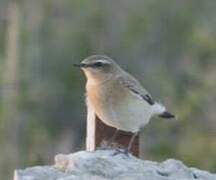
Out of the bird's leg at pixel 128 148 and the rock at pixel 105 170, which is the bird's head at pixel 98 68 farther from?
the rock at pixel 105 170

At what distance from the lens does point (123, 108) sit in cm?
607

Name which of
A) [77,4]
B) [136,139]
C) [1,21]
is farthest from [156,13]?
[136,139]

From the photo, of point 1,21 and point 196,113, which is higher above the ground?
point 1,21

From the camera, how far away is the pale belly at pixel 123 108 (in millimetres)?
5676

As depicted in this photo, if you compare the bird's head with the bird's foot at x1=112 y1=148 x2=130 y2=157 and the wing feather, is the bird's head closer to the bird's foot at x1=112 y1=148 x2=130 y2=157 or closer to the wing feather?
the wing feather

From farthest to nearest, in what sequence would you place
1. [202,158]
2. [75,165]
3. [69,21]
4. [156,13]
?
[69,21]
[156,13]
[202,158]
[75,165]

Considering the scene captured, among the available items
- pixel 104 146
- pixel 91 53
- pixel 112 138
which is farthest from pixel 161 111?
pixel 91 53

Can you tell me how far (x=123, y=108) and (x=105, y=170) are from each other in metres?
2.21

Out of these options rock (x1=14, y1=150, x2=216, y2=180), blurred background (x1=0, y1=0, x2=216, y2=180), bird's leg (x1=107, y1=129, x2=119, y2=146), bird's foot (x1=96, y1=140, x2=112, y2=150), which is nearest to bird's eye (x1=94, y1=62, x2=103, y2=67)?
bird's leg (x1=107, y1=129, x2=119, y2=146)

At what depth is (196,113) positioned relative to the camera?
11.6 m

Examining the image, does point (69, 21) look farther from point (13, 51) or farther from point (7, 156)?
point (7, 156)

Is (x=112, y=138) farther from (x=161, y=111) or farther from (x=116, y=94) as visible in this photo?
(x=161, y=111)

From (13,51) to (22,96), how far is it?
1.33 meters

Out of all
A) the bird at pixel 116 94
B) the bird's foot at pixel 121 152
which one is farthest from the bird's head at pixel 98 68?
the bird's foot at pixel 121 152
